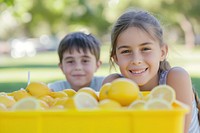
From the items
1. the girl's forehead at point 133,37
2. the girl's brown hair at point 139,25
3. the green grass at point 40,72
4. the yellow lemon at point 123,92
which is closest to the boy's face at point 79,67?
the green grass at point 40,72

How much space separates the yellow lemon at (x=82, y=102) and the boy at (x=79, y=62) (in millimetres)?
2324

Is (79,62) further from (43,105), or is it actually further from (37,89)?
(43,105)

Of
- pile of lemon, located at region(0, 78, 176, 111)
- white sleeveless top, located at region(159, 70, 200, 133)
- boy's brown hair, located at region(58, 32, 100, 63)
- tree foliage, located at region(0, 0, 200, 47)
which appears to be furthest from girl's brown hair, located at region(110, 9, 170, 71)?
tree foliage, located at region(0, 0, 200, 47)

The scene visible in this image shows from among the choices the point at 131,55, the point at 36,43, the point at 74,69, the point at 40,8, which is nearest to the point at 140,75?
the point at 131,55

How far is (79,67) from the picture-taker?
14.0ft

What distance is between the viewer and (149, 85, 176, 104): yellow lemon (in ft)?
6.15

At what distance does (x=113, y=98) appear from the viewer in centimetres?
193

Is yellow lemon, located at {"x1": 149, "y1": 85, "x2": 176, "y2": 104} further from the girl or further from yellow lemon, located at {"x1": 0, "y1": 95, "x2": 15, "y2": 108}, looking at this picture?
the girl

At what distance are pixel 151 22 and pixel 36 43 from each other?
4982cm

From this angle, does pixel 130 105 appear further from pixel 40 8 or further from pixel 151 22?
pixel 40 8

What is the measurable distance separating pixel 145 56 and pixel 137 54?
54 millimetres

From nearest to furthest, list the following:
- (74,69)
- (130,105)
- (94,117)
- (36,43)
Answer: (94,117)
(130,105)
(74,69)
(36,43)

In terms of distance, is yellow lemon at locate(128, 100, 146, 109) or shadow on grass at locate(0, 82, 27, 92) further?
shadow on grass at locate(0, 82, 27, 92)

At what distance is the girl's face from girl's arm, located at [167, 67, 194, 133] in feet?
0.34
